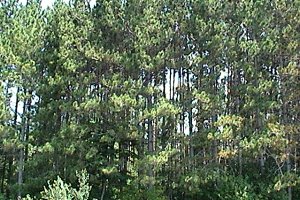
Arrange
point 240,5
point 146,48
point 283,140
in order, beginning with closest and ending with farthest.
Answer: point 283,140, point 146,48, point 240,5

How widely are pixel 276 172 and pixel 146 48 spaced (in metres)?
6.79

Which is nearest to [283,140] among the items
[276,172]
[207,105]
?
[276,172]

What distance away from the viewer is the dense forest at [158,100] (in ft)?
58.5

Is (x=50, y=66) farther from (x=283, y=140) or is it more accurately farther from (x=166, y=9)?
(x=283, y=140)

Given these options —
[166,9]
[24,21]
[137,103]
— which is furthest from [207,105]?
[24,21]

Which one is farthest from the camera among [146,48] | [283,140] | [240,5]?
[240,5]

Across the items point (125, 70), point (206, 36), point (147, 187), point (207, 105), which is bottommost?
point (147, 187)

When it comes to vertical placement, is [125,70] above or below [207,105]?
above

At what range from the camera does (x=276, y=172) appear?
734 inches

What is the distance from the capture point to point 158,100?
18.0m

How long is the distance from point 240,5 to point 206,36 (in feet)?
6.90

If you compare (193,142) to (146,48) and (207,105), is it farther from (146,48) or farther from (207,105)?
(146,48)

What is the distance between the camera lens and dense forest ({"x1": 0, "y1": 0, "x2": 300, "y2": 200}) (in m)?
17.8

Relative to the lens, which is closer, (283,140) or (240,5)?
(283,140)
